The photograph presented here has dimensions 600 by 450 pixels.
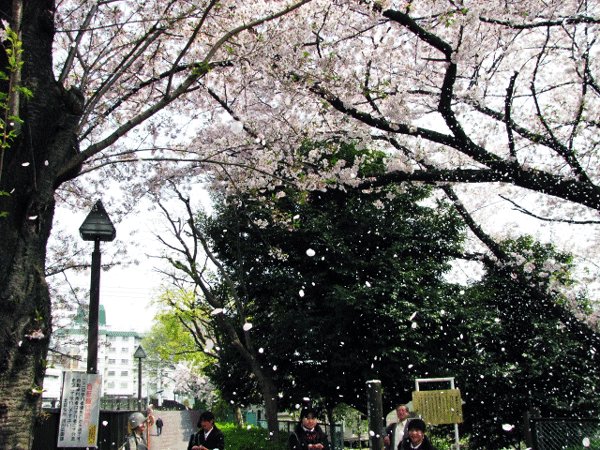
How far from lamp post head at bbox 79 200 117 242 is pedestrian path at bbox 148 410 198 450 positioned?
47.6 feet

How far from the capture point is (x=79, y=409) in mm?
5352

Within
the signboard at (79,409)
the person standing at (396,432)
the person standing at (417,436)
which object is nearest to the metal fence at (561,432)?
the person standing at (417,436)

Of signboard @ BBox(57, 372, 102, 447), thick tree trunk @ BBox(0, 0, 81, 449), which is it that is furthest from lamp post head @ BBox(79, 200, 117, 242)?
thick tree trunk @ BBox(0, 0, 81, 449)

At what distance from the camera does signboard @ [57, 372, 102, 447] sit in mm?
5281

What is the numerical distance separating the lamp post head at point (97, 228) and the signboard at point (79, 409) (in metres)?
1.65

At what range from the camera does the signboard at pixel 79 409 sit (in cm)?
528

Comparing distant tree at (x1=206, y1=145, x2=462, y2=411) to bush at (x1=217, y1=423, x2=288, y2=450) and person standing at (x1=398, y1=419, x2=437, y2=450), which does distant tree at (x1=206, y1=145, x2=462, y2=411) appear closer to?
bush at (x1=217, y1=423, x2=288, y2=450)

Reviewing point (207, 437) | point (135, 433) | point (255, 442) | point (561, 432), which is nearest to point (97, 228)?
point (135, 433)

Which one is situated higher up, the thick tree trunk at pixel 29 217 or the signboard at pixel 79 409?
the thick tree trunk at pixel 29 217

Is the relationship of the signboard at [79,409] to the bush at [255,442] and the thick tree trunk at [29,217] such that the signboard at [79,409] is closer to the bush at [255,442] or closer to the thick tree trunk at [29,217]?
the thick tree trunk at [29,217]

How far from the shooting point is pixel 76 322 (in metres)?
14.0

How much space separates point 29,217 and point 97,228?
88.5 inches

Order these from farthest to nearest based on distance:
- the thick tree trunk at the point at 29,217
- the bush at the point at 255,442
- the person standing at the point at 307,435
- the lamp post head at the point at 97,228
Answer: the bush at the point at 255,442 < the lamp post head at the point at 97,228 < the person standing at the point at 307,435 < the thick tree trunk at the point at 29,217

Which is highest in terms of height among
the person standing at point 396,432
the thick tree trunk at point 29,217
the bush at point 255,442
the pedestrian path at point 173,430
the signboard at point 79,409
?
the thick tree trunk at point 29,217
